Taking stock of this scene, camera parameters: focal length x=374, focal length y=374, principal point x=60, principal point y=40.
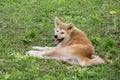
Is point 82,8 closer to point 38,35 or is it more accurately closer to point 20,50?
point 38,35

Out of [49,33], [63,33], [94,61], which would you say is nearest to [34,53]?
[63,33]

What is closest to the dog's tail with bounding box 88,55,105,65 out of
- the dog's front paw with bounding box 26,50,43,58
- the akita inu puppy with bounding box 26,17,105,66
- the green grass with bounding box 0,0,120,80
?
the akita inu puppy with bounding box 26,17,105,66

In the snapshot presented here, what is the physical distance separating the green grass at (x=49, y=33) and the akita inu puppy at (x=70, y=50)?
0.60 feet

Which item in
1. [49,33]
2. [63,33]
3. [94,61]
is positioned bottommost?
[94,61]

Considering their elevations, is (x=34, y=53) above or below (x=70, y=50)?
below

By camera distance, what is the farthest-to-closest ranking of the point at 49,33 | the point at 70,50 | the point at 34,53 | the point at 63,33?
the point at 49,33 < the point at 63,33 < the point at 34,53 < the point at 70,50

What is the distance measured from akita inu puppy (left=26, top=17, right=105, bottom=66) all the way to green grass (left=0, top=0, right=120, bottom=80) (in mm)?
182

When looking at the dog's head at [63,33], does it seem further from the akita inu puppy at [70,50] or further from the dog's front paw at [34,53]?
the dog's front paw at [34,53]

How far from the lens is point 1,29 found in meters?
9.98

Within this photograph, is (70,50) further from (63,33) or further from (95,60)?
(63,33)

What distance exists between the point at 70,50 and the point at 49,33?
1946 millimetres

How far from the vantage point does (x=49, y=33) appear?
9.95 metres

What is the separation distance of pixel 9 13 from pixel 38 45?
2.49 metres

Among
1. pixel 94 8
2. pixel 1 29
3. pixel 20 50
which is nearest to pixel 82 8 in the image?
pixel 94 8
